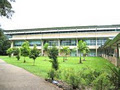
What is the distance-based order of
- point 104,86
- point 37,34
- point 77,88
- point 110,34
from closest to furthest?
point 104,86, point 77,88, point 110,34, point 37,34

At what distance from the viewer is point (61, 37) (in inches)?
2510

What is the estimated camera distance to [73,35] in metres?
63.3

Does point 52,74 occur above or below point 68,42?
below

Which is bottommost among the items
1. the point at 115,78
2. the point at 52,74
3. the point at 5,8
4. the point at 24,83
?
the point at 24,83

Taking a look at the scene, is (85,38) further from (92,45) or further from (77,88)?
(77,88)

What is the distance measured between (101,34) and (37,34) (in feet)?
77.0

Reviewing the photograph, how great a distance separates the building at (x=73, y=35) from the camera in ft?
200

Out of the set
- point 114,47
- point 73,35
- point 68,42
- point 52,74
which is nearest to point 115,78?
point 52,74

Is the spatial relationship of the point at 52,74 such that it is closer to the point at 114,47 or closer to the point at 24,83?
the point at 24,83

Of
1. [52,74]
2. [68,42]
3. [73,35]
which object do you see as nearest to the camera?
[52,74]

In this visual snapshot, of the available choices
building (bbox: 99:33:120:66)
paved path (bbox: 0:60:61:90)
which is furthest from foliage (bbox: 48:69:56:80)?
building (bbox: 99:33:120:66)

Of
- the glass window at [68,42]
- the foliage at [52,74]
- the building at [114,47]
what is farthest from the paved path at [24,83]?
the glass window at [68,42]

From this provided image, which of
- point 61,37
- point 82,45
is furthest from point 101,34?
point 82,45

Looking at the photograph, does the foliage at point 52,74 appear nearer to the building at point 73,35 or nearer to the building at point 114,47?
the building at point 114,47
